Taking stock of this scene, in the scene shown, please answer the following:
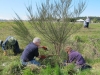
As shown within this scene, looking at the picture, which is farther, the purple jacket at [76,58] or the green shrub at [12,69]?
the purple jacket at [76,58]

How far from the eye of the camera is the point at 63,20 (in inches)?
389

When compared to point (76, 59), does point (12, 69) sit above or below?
above

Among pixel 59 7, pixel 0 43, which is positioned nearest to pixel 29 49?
pixel 59 7

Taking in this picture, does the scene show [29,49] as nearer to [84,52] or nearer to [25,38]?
[25,38]

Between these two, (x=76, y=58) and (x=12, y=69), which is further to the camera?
(x=76, y=58)

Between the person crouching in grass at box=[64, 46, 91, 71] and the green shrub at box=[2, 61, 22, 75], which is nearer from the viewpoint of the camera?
the green shrub at box=[2, 61, 22, 75]

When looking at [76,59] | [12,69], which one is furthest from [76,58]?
[12,69]

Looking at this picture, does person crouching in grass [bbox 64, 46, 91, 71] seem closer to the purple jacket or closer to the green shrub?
the purple jacket

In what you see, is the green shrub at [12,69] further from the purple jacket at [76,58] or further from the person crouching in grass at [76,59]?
the purple jacket at [76,58]

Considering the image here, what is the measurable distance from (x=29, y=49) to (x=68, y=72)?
6.05ft

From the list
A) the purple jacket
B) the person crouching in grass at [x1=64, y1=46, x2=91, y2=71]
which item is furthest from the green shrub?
the purple jacket

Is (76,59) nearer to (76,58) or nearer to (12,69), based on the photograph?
(76,58)

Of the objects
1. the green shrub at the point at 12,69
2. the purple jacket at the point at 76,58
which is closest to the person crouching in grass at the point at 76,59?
the purple jacket at the point at 76,58

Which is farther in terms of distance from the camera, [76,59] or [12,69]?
[76,59]
